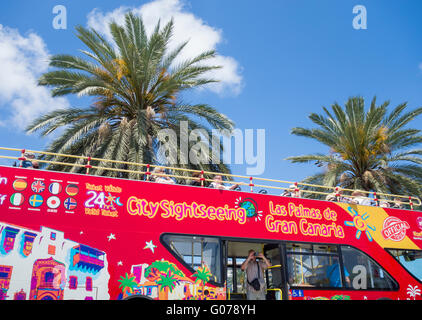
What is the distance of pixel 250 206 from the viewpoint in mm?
A: 9453

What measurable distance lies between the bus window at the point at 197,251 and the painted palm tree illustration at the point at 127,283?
1040mm

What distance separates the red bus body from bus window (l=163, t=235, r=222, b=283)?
0.12 m

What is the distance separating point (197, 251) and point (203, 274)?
1.71 ft

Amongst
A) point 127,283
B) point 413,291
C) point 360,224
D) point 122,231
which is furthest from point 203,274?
point 413,291

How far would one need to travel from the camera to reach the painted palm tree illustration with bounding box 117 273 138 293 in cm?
762

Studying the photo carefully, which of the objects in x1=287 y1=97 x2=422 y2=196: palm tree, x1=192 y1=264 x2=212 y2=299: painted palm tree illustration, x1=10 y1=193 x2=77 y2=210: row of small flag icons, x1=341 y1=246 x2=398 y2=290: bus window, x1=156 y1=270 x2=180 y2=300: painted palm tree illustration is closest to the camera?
x1=10 y1=193 x2=77 y2=210: row of small flag icons

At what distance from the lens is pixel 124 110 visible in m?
15.8

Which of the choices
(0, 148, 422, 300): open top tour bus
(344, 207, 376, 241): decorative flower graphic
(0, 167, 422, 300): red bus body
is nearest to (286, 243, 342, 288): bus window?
(0, 148, 422, 300): open top tour bus

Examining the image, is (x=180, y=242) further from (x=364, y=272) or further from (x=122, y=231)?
(x=364, y=272)

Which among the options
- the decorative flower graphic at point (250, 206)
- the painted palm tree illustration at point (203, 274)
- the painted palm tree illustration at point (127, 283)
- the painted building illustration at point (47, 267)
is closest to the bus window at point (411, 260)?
the decorative flower graphic at point (250, 206)

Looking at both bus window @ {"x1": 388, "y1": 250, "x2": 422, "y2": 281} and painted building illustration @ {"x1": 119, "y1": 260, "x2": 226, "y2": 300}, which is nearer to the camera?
painted building illustration @ {"x1": 119, "y1": 260, "x2": 226, "y2": 300}

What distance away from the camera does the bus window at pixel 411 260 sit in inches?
422

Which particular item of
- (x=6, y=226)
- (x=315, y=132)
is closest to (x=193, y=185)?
(x=6, y=226)

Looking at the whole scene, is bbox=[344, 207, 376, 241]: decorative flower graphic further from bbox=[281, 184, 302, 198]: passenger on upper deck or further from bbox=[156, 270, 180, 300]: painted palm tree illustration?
bbox=[156, 270, 180, 300]: painted palm tree illustration
